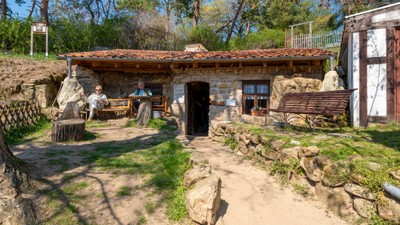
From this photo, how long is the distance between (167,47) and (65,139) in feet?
37.8

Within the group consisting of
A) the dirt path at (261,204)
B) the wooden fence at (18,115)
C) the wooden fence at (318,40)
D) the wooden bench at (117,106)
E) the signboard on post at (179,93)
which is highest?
the wooden fence at (318,40)

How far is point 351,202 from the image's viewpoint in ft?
9.47

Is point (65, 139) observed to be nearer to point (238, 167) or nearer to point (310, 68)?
point (238, 167)

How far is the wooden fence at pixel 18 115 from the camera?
555 centimetres

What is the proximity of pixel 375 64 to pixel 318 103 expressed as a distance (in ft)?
7.38

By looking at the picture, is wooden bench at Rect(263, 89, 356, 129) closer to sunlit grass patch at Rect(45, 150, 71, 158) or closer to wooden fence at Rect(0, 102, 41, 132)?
sunlit grass patch at Rect(45, 150, 71, 158)

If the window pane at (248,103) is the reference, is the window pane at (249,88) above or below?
above

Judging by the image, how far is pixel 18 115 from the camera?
19.7 ft

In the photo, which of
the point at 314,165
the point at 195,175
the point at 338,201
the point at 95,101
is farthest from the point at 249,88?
the point at 195,175

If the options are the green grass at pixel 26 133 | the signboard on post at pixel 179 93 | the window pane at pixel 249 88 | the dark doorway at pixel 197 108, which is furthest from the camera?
the dark doorway at pixel 197 108

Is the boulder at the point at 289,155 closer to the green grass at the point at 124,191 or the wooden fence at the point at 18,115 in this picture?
the green grass at the point at 124,191

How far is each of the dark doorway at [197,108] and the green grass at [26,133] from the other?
4.78m

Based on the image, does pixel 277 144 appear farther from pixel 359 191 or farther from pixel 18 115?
pixel 18 115

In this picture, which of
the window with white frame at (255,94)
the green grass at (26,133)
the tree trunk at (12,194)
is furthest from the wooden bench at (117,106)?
the tree trunk at (12,194)
